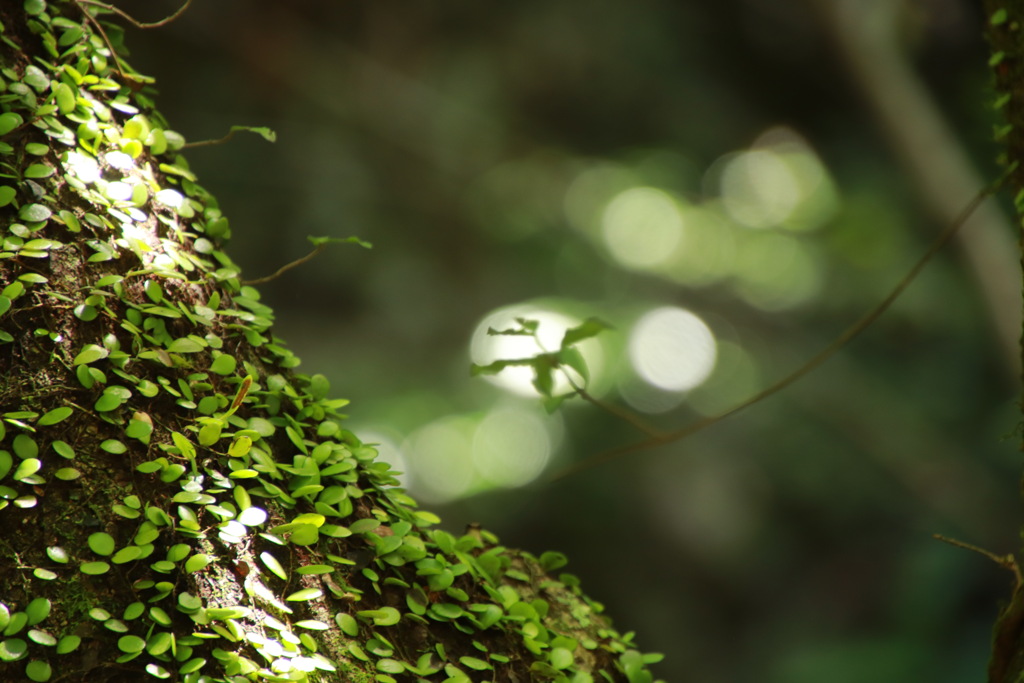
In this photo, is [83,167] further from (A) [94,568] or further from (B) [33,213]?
(A) [94,568]

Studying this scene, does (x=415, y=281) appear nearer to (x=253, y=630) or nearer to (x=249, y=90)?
(x=249, y=90)

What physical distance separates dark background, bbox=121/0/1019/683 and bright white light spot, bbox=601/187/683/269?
9 centimetres

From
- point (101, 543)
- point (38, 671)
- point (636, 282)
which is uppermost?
point (636, 282)

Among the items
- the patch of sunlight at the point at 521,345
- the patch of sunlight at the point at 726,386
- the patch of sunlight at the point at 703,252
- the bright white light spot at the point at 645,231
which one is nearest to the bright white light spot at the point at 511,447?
the patch of sunlight at the point at 521,345

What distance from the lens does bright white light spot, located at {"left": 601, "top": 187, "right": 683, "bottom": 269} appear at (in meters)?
4.49

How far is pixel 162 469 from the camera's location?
29.2 inches

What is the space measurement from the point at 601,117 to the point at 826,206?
141 centimetres

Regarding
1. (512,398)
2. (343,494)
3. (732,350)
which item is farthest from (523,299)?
(343,494)

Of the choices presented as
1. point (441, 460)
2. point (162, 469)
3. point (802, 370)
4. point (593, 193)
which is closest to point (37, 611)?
point (162, 469)

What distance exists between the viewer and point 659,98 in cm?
459

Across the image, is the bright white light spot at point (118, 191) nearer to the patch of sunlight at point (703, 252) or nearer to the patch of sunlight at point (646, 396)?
the patch of sunlight at point (646, 396)

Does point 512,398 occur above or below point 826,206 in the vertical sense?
below

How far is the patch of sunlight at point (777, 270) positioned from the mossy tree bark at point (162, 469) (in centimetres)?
381

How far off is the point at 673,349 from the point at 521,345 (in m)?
0.99
